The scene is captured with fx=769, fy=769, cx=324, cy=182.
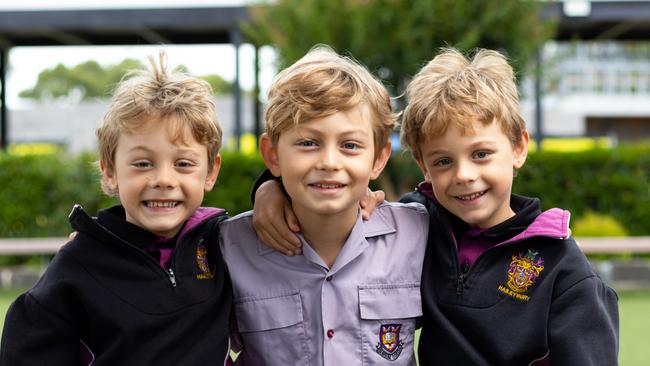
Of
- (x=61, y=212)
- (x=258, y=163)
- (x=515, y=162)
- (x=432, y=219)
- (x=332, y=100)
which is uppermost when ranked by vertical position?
(x=332, y=100)

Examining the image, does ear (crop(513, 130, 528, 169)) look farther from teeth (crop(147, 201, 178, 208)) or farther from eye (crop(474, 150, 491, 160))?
teeth (crop(147, 201, 178, 208))

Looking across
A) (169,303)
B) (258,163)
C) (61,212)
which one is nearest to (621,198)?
(258,163)

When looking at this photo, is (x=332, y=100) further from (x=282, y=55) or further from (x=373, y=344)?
(x=282, y=55)

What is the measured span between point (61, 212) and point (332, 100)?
26.5ft

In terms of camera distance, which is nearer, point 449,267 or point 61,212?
point 449,267

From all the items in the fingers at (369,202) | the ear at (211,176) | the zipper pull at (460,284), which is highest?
the ear at (211,176)

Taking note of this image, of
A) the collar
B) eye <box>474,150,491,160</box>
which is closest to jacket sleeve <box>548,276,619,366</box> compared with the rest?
the collar

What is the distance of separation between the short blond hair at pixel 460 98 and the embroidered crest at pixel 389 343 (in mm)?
548

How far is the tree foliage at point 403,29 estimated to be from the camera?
898 cm

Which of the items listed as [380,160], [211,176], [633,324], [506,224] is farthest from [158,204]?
[633,324]

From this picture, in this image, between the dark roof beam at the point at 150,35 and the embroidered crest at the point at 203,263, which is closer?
the embroidered crest at the point at 203,263

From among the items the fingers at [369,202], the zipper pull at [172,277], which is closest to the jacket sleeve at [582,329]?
the fingers at [369,202]

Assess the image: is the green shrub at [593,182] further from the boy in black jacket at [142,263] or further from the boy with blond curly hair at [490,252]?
the boy in black jacket at [142,263]

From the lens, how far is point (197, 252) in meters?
2.33
